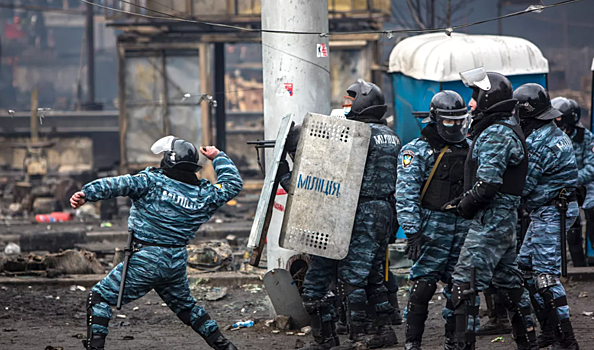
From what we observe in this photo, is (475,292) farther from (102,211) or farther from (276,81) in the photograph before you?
(102,211)

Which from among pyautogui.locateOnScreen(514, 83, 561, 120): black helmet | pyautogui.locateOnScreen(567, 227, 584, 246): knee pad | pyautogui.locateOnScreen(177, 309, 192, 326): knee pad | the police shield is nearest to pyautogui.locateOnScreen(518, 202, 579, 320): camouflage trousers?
pyautogui.locateOnScreen(514, 83, 561, 120): black helmet

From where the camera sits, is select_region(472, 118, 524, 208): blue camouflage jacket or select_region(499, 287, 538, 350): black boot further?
select_region(499, 287, 538, 350): black boot

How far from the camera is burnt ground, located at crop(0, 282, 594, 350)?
7.14 metres

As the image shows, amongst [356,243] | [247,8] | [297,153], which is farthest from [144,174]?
[247,8]

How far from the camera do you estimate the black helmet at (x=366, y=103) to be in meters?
6.59

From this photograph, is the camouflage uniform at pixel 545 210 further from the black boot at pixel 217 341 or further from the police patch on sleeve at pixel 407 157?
the black boot at pixel 217 341

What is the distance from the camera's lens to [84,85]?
45.3 m

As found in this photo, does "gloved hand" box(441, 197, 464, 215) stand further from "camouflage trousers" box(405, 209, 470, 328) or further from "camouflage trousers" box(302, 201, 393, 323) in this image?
"camouflage trousers" box(302, 201, 393, 323)

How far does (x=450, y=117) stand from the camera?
5.89 m

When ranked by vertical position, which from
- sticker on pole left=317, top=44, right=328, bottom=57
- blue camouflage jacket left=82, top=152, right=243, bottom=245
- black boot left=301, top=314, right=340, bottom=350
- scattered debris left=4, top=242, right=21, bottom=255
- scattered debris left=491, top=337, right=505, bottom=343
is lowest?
scattered debris left=4, top=242, right=21, bottom=255

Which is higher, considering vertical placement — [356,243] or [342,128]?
[342,128]

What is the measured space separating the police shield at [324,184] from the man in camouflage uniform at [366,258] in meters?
0.10

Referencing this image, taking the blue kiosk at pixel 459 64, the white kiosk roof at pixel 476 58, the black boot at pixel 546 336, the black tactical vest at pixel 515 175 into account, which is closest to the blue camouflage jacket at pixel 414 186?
the black tactical vest at pixel 515 175

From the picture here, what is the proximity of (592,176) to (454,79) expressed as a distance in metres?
2.47
